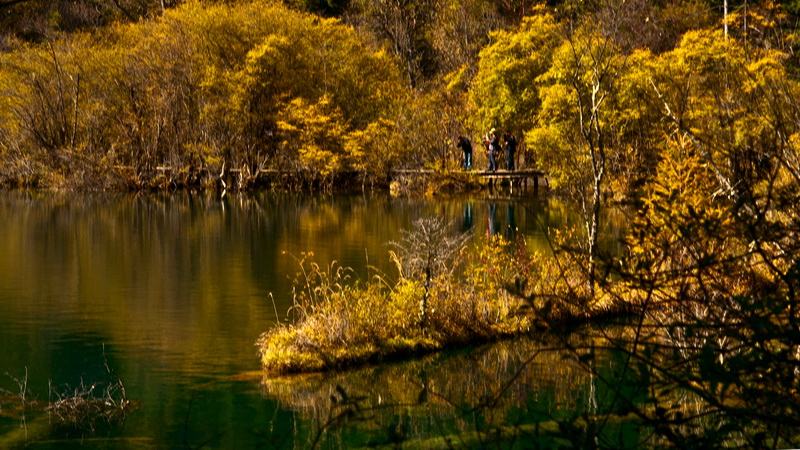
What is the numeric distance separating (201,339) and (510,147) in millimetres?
25595

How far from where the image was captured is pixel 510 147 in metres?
38.8

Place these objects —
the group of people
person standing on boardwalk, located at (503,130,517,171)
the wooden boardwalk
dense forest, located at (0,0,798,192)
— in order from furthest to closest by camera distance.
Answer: dense forest, located at (0,0,798,192), the wooden boardwalk, the group of people, person standing on boardwalk, located at (503,130,517,171)

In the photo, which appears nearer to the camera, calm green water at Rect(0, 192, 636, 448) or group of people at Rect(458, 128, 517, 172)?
calm green water at Rect(0, 192, 636, 448)

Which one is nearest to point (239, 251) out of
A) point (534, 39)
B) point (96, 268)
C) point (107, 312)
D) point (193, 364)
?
point (96, 268)

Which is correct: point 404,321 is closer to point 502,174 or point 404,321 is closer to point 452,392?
point 452,392

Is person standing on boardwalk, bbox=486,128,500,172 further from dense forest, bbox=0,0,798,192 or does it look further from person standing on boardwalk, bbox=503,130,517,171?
dense forest, bbox=0,0,798,192

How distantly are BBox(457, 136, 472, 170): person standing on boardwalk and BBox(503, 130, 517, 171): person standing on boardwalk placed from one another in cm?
149

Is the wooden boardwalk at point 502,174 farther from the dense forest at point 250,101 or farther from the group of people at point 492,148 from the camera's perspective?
the dense forest at point 250,101

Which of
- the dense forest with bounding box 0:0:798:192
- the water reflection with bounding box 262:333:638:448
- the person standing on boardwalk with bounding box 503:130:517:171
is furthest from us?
the dense forest with bounding box 0:0:798:192

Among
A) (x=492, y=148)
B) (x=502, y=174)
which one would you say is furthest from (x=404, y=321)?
(x=502, y=174)

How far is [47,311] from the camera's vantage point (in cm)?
1667

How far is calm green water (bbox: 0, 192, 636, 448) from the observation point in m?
10.5

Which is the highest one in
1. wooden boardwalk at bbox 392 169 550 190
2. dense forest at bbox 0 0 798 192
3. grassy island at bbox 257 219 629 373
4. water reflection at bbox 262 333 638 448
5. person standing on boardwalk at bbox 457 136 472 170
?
dense forest at bbox 0 0 798 192

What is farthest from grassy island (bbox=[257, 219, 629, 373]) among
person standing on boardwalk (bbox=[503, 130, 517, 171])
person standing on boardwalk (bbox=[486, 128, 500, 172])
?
person standing on boardwalk (bbox=[486, 128, 500, 172])
